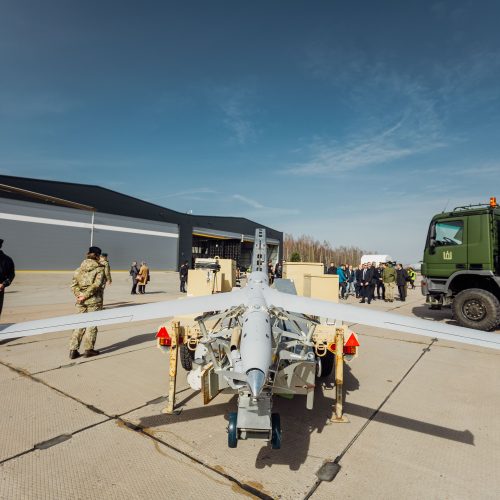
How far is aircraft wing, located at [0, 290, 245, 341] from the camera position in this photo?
2.21 meters

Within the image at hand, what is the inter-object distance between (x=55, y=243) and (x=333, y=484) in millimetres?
27742

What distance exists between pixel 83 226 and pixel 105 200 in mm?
3055

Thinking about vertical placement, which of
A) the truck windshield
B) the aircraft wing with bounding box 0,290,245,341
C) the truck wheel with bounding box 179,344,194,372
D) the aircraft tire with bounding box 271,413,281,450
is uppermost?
the truck windshield

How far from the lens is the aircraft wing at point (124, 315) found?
2213 millimetres

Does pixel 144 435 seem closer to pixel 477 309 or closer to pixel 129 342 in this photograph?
pixel 129 342

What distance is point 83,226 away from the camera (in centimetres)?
2630

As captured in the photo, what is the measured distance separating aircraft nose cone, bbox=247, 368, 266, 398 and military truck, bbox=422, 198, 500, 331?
8.49 meters

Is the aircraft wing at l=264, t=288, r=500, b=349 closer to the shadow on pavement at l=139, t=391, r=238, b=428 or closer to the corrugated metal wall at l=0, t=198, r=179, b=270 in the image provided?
the shadow on pavement at l=139, t=391, r=238, b=428

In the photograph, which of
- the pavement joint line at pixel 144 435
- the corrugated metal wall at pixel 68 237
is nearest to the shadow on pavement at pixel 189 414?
the pavement joint line at pixel 144 435

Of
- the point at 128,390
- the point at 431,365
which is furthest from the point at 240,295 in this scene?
the point at 431,365

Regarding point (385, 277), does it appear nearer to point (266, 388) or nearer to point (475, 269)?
point (475, 269)

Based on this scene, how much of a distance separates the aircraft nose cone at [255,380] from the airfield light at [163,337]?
2.10 metres

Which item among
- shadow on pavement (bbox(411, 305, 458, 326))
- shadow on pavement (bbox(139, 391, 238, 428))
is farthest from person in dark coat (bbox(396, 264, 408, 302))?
shadow on pavement (bbox(139, 391, 238, 428))

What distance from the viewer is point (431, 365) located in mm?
5723
